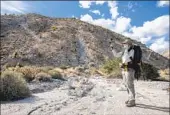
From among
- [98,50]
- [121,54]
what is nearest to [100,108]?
[121,54]

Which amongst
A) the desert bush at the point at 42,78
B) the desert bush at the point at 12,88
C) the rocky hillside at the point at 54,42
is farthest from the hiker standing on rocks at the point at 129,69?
the rocky hillside at the point at 54,42

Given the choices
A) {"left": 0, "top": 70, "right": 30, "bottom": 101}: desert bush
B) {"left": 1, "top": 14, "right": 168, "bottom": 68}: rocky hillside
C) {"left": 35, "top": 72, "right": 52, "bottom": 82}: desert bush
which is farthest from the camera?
{"left": 1, "top": 14, "right": 168, "bottom": 68}: rocky hillside

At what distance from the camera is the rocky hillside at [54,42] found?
53281mm

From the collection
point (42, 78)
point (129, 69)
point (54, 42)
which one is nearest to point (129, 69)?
point (129, 69)

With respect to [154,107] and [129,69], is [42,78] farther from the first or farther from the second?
[154,107]

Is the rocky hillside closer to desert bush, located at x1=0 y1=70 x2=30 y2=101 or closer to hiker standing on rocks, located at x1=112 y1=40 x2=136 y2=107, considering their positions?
desert bush, located at x1=0 y1=70 x2=30 y2=101

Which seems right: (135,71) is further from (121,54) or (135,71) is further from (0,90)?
(0,90)

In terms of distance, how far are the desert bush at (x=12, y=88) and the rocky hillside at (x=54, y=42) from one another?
36.5 m

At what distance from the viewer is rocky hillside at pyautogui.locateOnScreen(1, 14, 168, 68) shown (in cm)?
5328

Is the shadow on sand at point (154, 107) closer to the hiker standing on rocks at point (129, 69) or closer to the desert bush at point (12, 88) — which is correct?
the hiker standing on rocks at point (129, 69)

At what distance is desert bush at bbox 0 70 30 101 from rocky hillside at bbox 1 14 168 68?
36.5 meters

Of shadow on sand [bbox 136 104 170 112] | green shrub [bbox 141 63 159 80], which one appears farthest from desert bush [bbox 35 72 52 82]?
green shrub [bbox 141 63 159 80]

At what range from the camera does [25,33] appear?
64.1 m

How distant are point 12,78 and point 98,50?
1929 inches
